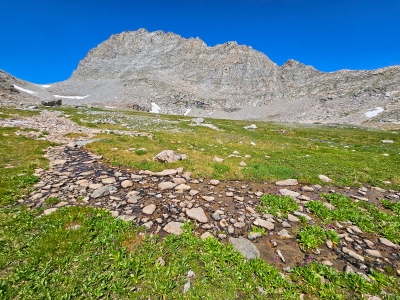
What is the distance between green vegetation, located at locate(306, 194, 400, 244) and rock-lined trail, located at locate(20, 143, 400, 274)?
0.37 meters

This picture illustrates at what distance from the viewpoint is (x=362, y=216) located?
7250 millimetres

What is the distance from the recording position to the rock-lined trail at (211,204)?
17.9 ft

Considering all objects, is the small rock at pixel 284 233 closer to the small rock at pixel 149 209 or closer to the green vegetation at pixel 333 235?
the green vegetation at pixel 333 235

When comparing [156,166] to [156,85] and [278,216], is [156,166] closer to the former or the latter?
[278,216]

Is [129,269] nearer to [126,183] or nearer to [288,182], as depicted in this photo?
[126,183]

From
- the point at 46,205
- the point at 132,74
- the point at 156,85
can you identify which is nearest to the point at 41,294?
the point at 46,205

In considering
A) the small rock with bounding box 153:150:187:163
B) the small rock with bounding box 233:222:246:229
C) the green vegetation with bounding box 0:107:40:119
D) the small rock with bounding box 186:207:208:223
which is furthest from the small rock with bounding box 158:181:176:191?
the green vegetation with bounding box 0:107:40:119

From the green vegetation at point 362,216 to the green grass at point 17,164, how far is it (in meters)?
11.9

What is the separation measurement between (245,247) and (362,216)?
5.44 meters

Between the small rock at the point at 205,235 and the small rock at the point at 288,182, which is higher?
the small rock at the point at 205,235

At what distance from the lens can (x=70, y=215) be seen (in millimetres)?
5961

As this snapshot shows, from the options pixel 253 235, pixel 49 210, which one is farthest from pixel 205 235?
pixel 49 210

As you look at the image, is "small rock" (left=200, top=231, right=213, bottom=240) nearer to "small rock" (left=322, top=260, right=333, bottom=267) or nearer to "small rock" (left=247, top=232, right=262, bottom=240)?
"small rock" (left=247, top=232, right=262, bottom=240)

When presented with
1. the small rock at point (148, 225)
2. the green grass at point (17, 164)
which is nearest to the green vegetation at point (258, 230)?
the small rock at point (148, 225)
